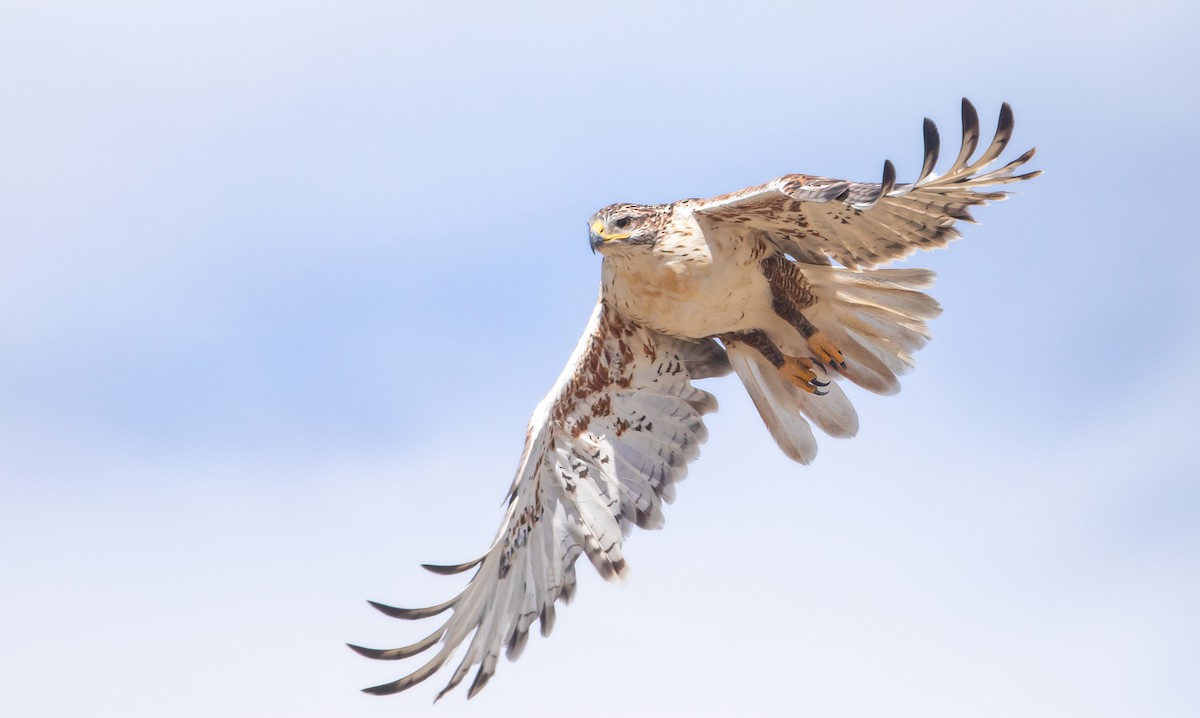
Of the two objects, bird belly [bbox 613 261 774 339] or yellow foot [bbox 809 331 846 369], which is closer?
bird belly [bbox 613 261 774 339]

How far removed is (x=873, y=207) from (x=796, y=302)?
1001 millimetres

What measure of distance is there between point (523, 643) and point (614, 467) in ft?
3.82

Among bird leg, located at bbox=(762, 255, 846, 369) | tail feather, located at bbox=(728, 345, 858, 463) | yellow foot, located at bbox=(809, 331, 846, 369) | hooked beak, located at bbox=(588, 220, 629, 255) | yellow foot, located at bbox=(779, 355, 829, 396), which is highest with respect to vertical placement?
hooked beak, located at bbox=(588, 220, 629, 255)

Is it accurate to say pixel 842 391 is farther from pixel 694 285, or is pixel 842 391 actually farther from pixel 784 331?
pixel 694 285

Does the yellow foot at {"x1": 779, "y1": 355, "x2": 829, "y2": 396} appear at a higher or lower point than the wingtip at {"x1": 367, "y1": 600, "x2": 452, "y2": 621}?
higher

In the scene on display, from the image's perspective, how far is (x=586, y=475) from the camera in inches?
369

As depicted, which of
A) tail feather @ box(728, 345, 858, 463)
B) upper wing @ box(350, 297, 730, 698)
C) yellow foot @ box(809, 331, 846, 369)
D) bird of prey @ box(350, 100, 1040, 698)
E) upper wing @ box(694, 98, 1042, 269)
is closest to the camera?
upper wing @ box(694, 98, 1042, 269)

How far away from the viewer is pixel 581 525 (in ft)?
30.4

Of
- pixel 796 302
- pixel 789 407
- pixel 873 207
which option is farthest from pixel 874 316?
pixel 873 207

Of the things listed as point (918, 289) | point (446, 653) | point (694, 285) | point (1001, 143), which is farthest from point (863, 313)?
point (446, 653)

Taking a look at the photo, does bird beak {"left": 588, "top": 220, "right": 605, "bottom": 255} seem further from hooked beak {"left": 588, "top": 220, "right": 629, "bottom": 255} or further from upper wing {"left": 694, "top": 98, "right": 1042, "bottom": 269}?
upper wing {"left": 694, "top": 98, "right": 1042, "bottom": 269}

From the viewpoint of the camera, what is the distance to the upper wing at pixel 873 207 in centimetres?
764

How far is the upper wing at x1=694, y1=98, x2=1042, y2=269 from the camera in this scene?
7.64 metres

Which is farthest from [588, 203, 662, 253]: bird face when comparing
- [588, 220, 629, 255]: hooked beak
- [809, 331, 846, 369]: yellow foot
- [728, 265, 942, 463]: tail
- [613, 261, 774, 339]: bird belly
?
[809, 331, 846, 369]: yellow foot
